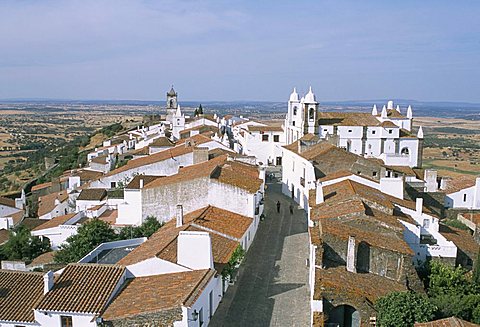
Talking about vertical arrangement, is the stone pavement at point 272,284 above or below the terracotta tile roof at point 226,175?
below

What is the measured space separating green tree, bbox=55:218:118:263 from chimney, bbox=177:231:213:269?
8788mm

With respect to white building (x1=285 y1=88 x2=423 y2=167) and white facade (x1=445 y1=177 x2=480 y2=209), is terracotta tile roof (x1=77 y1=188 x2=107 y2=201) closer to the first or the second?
white building (x1=285 y1=88 x2=423 y2=167)

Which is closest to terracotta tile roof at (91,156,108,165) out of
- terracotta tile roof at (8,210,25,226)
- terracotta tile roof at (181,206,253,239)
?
A: terracotta tile roof at (8,210,25,226)

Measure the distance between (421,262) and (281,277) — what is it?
6.93 m

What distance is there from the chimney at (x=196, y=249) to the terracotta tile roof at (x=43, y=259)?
10.5 metres

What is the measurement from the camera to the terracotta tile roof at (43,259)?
26.4m

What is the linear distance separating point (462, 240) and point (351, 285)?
12.0 meters

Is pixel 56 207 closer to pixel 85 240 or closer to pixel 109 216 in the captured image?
pixel 109 216

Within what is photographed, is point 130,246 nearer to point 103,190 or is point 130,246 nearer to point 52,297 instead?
point 52,297

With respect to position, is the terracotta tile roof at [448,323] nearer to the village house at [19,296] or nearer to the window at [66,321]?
the window at [66,321]

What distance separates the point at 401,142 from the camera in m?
55.4

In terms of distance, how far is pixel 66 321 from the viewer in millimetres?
17172

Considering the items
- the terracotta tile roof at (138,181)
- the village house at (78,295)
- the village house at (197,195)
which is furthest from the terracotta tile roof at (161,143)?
the village house at (78,295)

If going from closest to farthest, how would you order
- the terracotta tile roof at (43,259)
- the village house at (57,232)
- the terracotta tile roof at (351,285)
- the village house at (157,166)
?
1. the terracotta tile roof at (351,285)
2. the terracotta tile roof at (43,259)
3. the village house at (57,232)
4. the village house at (157,166)
